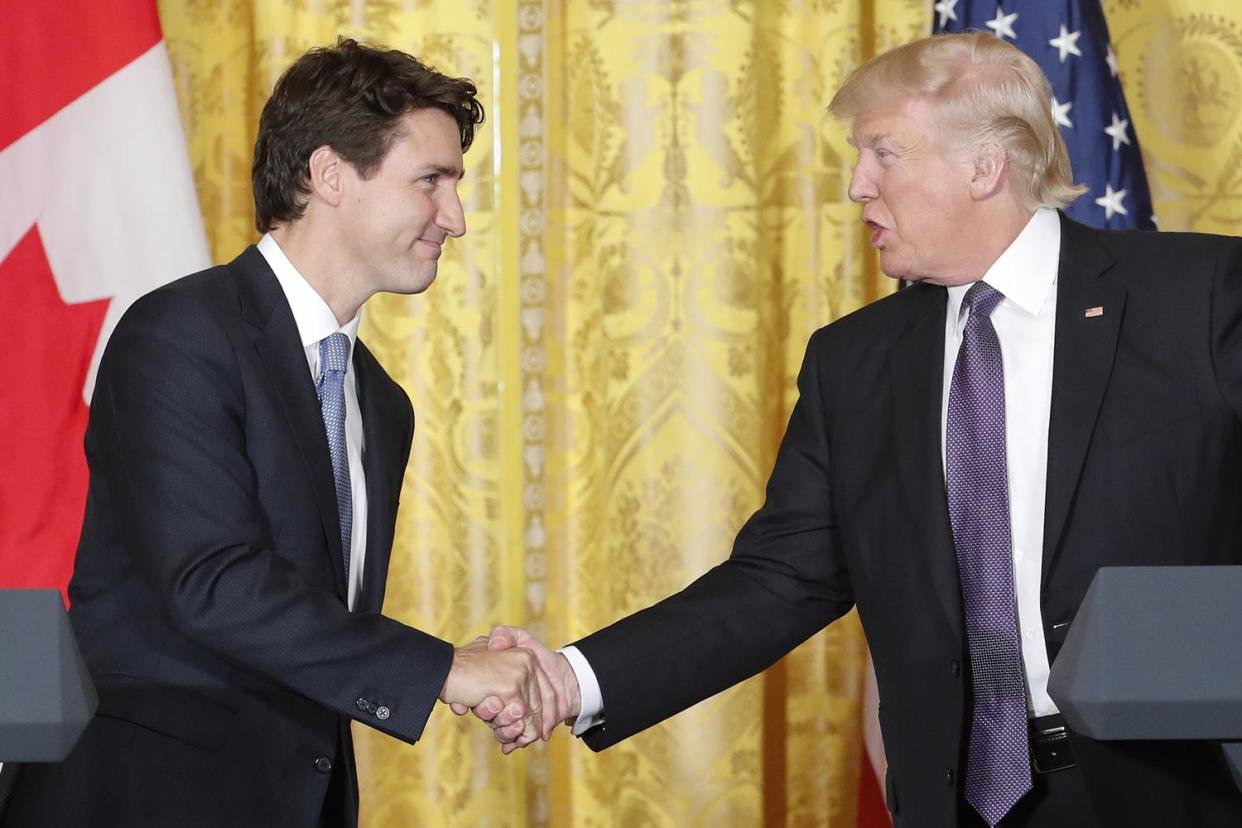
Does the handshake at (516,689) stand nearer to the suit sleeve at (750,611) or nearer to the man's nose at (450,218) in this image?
the suit sleeve at (750,611)

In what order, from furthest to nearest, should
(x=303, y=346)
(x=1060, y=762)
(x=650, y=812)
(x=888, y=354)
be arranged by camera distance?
(x=650, y=812) < (x=888, y=354) < (x=303, y=346) < (x=1060, y=762)

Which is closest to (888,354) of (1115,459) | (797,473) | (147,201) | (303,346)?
(797,473)

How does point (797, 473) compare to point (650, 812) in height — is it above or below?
above

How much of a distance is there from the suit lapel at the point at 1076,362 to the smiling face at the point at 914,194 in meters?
0.18

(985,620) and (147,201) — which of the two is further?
(147,201)

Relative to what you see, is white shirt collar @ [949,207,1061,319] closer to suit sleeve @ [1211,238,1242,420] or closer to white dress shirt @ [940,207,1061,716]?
white dress shirt @ [940,207,1061,716]

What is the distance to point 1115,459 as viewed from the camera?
218 cm

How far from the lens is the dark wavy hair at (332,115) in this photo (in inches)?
100

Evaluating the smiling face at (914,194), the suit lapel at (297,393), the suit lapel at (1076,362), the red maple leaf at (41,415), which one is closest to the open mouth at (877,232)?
the smiling face at (914,194)

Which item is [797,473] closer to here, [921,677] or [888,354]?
[888,354]

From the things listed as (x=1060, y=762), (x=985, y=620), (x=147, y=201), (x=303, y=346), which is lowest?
(x=1060, y=762)

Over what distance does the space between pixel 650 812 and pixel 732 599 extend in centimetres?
144

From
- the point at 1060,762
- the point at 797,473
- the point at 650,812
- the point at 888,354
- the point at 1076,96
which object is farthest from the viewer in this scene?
the point at 650,812

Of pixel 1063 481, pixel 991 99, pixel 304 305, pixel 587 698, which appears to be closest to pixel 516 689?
pixel 587 698
